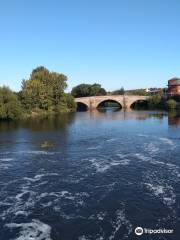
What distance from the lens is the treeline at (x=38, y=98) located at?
73938mm

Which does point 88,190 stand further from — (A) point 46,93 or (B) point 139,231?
(A) point 46,93

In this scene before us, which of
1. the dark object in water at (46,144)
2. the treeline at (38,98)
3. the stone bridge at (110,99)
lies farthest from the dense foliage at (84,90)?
the dark object in water at (46,144)

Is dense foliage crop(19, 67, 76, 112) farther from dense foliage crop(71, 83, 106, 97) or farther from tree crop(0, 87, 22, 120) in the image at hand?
dense foliage crop(71, 83, 106, 97)

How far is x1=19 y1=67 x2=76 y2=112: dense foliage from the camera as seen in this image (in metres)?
88.8

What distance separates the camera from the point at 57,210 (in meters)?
20.5

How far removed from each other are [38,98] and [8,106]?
19681 millimetres

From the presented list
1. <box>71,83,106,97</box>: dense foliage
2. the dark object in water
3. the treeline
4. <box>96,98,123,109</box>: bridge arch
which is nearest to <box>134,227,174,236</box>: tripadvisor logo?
the dark object in water

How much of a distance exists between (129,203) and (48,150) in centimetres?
1816

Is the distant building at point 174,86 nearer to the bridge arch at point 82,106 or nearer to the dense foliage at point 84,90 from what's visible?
the dense foliage at point 84,90

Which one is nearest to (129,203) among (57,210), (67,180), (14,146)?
(57,210)

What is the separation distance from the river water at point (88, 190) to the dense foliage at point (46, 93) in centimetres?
4764

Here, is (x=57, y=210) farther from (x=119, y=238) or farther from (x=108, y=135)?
(x=108, y=135)

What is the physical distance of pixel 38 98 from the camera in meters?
91.7

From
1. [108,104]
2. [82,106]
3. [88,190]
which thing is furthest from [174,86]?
[88,190]
